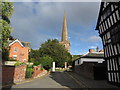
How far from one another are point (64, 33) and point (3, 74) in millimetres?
81760

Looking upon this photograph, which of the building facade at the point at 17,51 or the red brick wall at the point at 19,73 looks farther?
the building facade at the point at 17,51

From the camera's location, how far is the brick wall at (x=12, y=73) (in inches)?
504

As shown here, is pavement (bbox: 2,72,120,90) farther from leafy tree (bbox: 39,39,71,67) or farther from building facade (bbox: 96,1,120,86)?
leafy tree (bbox: 39,39,71,67)

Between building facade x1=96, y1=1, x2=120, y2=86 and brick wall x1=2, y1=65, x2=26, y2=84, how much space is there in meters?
11.3

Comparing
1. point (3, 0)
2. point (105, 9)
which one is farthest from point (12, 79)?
point (105, 9)

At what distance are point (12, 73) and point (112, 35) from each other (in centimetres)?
1232

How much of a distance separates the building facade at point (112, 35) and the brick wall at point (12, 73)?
11256mm

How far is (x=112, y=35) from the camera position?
12.1 m

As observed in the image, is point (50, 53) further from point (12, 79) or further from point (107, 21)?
point (107, 21)

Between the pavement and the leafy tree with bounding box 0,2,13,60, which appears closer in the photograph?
the pavement

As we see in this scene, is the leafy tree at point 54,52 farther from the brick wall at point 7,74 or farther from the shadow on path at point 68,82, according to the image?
the brick wall at point 7,74

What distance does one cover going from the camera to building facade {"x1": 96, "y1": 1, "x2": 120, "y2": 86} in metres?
11.1

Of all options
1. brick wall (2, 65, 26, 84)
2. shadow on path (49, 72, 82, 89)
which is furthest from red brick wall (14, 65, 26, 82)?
shadow on path (49, 72, 82, 89)

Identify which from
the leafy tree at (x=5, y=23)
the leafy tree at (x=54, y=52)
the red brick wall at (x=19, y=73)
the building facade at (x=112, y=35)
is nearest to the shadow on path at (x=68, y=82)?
the building facade at (x=112, y=35)
